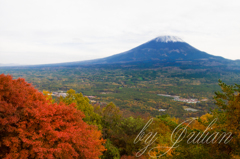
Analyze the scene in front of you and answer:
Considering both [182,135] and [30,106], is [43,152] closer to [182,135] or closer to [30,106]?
[30,106]

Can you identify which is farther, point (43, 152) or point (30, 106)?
point (30, 106)

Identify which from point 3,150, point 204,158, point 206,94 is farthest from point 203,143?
point 206,94

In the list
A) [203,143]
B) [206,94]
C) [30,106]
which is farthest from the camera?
[206,94]

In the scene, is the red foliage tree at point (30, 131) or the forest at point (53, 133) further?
the forest at point (53, 133)

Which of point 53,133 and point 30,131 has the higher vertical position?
point 30,131

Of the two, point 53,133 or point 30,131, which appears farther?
point 53,133

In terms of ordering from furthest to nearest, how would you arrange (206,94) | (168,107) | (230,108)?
(206,94)
(168,107)
(230,108)

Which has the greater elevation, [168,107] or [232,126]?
[232,126]

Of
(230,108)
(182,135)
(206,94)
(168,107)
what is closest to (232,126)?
(230,108)

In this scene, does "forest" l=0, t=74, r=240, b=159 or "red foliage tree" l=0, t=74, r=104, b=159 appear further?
"forest" l=0, t=74, r=240, b=159

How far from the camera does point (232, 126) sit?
9.59 meters

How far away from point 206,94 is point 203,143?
14996 cm

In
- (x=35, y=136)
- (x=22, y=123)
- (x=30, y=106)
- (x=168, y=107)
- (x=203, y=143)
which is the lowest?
(x=168, y=107)

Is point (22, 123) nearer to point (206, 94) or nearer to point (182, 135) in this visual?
point (182, 135)
